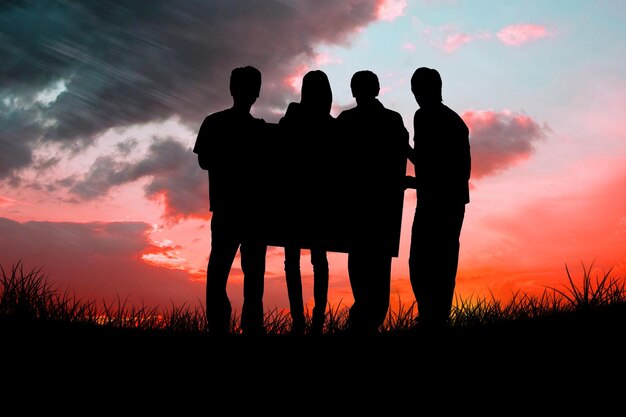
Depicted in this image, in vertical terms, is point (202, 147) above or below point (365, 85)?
below

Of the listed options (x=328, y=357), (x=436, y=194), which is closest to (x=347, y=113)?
(x=436, y=194)

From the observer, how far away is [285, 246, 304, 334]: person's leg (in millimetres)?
5816

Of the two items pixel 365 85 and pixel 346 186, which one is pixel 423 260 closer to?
pixel 346 186

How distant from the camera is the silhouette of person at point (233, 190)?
5438 mm

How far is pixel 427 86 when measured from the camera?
18.4 feet

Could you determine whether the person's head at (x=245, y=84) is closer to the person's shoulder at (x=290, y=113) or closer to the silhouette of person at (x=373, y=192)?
the person's shoulder at (x=290, y=113)

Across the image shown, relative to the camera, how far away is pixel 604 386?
12.9 feet

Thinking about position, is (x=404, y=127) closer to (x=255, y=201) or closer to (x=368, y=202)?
(x=368, y=202)

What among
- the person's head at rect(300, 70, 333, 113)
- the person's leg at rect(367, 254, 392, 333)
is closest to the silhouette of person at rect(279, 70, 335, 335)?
the person's head at rect(300, 70, 333, 113)

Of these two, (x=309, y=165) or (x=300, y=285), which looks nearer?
(x=309, y=165)

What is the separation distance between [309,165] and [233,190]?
2.51 feet

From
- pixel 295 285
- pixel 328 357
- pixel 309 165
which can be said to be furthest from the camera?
pixel 295 285

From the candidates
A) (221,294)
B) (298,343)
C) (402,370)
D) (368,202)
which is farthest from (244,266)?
(402,370)

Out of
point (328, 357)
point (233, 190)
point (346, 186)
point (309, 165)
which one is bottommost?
point (328, 357)
